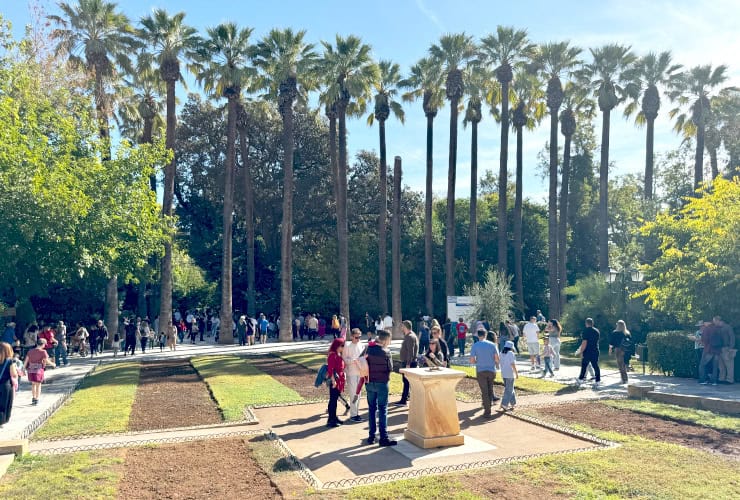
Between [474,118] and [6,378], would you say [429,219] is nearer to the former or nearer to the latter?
[474,118]

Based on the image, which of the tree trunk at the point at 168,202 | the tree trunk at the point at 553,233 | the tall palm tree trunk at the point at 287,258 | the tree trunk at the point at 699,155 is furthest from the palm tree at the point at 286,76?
the tree trunk at the point at 699,155

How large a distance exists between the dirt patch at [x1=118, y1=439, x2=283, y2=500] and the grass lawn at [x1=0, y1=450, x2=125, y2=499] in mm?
181

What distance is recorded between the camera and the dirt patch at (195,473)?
7.13 m

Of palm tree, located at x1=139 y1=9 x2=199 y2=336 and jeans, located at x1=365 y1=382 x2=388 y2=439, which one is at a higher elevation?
palm tree, located at x1=139 y1=9 x2=199 y2=336

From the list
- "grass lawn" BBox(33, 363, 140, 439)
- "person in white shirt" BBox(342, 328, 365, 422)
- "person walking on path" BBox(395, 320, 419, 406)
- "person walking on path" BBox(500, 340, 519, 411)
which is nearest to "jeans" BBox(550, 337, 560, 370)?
"person walking on path" BBox(500, 340, 519, 411)

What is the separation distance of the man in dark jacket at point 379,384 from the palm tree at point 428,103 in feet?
84.9

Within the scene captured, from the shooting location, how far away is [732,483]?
6.97 m

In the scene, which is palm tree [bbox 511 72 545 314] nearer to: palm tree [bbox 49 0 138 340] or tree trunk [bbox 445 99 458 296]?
tree trunk [bbox 445 99 458 296]

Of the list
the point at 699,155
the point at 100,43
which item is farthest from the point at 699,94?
the point at 100,43

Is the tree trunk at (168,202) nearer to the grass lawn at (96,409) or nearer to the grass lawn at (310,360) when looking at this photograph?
the grass lawn at (310,360)

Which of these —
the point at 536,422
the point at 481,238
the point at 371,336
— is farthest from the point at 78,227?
the point at 481,238

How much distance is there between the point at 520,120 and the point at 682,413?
30.9 metres

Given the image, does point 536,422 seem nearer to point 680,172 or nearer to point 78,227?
point 78,227

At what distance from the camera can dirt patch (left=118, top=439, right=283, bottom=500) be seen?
7.13m
